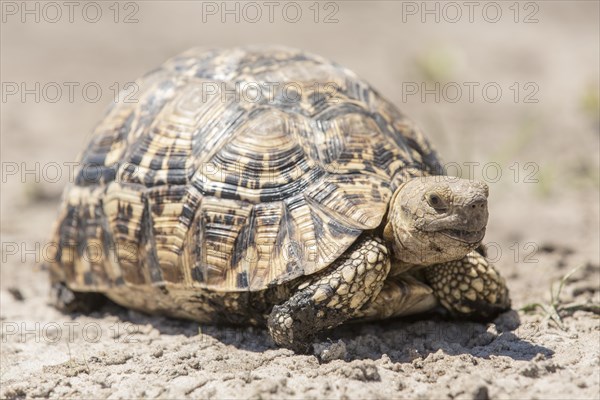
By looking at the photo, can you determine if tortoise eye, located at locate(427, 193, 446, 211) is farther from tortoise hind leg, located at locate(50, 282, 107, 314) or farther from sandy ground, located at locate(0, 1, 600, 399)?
tortoise hind leg, located at locate(50, 282, 107, 314)

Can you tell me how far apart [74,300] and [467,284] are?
9.42 feet

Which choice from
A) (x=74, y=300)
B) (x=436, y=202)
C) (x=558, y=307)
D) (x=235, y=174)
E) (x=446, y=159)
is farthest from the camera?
(x=446, y=159)

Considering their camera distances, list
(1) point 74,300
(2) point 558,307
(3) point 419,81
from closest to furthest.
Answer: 1. (2) point 558,307
2. (1) point 74,300
3. (3) point 419,81

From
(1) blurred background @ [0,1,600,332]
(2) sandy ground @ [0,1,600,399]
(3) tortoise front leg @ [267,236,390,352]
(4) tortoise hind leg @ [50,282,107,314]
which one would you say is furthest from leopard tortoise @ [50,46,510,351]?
(1) blurred background @ [0,1,600,332]

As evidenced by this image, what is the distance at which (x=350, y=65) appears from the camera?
1296cm

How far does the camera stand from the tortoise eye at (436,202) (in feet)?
13.1

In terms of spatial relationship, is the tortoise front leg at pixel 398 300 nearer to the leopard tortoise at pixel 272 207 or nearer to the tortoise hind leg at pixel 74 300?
the leopard tortoise at pixel 272 207

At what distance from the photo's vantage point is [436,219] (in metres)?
4.01

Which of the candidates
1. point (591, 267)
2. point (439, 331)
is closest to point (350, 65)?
point (591, 267)

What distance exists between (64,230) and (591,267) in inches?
157

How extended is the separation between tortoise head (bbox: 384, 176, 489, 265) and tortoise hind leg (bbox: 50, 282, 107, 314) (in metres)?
2.45

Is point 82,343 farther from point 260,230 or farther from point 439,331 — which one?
point 439,331

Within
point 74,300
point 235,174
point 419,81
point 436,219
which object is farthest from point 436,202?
point 419,81

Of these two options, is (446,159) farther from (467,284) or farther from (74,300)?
(74,300)
